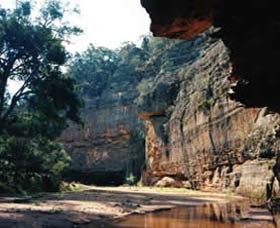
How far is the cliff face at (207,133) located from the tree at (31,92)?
9.52 m

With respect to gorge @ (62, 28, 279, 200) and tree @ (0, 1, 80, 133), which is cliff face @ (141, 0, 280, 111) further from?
tree @ (0, 1, 80, 133)

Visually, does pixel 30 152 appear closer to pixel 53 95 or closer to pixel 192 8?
pixel 53 95

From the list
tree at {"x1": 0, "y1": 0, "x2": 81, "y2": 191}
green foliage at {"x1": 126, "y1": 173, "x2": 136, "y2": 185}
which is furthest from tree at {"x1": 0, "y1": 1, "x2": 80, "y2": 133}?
green foliage at {"x1": 126, "y1": 173, "x2": 136, "y2": 185}

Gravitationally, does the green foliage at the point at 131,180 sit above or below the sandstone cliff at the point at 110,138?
below

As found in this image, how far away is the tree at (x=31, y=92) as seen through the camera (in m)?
26.9

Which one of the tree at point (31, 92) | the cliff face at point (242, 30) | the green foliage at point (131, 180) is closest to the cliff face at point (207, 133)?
the cliff face at point (242, 30)

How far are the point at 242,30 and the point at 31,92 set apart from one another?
19472 millimetres

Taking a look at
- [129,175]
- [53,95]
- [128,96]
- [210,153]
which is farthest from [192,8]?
[128,96]

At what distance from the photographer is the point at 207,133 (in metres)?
31.6

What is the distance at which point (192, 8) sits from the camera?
33.3 feet

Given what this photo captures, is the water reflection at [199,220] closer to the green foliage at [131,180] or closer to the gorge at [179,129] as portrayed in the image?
the gorge at [179,129]

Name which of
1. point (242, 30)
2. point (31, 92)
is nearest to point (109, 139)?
point (31, 92)

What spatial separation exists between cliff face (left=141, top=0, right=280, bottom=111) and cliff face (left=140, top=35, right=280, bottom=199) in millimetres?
5388

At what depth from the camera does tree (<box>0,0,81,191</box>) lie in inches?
1059
